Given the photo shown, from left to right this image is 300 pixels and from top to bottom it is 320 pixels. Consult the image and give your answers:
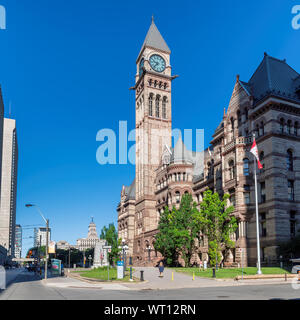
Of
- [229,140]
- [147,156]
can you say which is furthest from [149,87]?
[229,140]

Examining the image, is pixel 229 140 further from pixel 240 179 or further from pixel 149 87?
pixel 149 87

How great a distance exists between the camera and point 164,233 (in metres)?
58.2

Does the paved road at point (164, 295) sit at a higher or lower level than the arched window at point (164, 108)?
lower

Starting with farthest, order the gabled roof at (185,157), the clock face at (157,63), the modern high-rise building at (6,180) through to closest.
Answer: the modern high-rise building at (6,180), the clock face at (157,63), the gabled roof at (185,157)

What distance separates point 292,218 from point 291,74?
812 inches

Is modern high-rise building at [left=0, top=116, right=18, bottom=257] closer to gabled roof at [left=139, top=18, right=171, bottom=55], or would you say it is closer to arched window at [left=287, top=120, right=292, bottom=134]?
gabled roof at [left=139, top=18, right=171, bottom=55]

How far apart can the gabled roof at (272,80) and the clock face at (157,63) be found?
44.9 meters

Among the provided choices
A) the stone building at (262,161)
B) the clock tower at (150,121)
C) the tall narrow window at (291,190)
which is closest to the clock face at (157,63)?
the clock tower at (150,121)

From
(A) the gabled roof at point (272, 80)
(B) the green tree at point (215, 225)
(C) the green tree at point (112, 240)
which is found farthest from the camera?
(C) the green tree at point (112, 240)

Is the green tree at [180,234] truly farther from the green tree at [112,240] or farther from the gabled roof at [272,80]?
the gabled roof at [272,80]

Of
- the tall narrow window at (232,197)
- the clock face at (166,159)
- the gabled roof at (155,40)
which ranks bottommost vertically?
the tall narrow window at (232,197)

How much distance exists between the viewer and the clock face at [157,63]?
96.2 m

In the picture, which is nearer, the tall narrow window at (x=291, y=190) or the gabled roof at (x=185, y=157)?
the tall narrow window at (x=291, y=190)

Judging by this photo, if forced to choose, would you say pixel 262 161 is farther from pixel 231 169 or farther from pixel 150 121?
pixel 150 121
